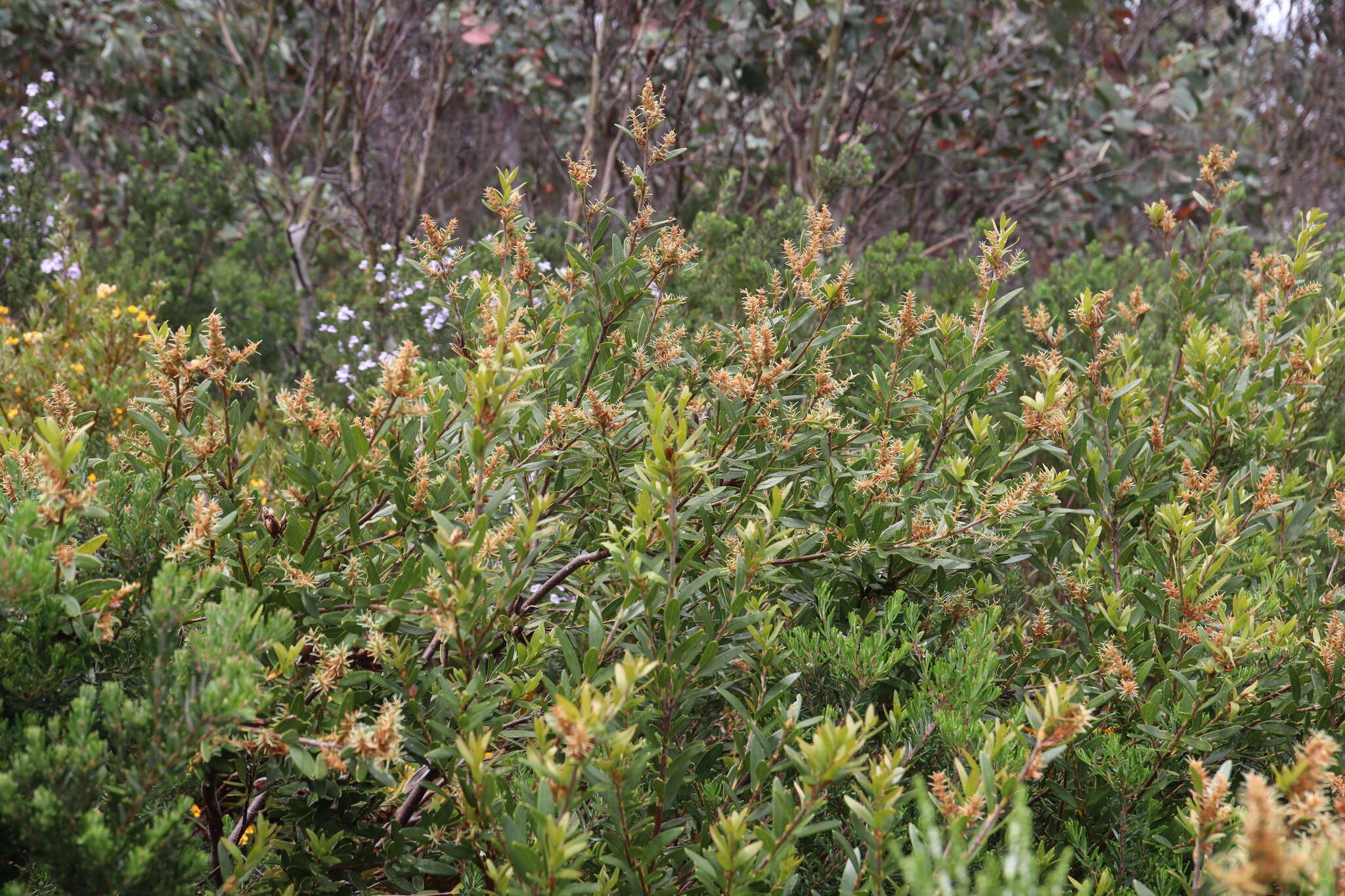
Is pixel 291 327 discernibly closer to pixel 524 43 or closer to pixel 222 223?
pixel 222 223

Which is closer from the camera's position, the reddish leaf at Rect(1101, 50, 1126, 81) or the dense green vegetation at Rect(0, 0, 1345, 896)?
the dense green vegetation at Rect(0, 0, 1345, 896)

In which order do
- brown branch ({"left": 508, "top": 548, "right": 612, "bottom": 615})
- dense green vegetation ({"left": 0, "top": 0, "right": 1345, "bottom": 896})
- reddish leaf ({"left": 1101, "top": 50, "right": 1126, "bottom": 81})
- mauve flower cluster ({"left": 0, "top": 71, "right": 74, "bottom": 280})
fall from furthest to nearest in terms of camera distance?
reddish leaf ({"left": 1101, "top": 50, "right": 1126, "bottom": 81})
mauve flower cluster ({"left": 0, "top": 71, "right": 74, "bottom": 280})
brown branch ({"left": 508, "top": 548, "right": 612, "bottom": 615})
dense green vegetation ({"left": 0, "top": 0, "right": 1345, "bottom": 896})

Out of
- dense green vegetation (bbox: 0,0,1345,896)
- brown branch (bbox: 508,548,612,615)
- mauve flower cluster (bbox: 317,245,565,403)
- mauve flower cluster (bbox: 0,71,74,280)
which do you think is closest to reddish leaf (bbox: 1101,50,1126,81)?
dense green vegetation (bbox: 0,0,1345,896)

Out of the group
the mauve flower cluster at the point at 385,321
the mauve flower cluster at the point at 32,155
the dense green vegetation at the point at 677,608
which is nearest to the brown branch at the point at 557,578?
the dense green vegetation at the point at 677,608

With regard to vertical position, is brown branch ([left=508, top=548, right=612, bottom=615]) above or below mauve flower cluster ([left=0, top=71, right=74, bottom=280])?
below

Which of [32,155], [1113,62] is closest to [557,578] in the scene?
[32,155]

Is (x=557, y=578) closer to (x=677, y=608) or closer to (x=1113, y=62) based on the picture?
(x=677, y=608)

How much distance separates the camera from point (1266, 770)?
64.3 inches

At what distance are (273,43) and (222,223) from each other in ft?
6.04

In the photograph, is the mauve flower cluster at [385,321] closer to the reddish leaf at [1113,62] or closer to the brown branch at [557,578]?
the brown branch at [557,578]

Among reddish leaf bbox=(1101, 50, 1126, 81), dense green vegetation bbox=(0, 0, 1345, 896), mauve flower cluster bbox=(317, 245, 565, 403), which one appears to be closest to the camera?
dense green vegetation bbox=(0, 0, 1345, 896)

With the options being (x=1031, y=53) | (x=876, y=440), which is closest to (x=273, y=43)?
(x=1031, y=53)

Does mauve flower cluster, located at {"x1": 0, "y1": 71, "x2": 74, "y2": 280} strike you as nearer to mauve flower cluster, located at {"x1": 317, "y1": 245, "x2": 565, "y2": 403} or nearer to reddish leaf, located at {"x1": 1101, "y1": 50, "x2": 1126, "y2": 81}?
mauve flower cluster, located at {"x1": 317, "y1": 245, "x2": 565, "y2": 403}

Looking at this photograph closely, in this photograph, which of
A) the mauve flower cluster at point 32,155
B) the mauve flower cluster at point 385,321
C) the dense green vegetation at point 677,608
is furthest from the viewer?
the mauve flower cluster at point 32,155
